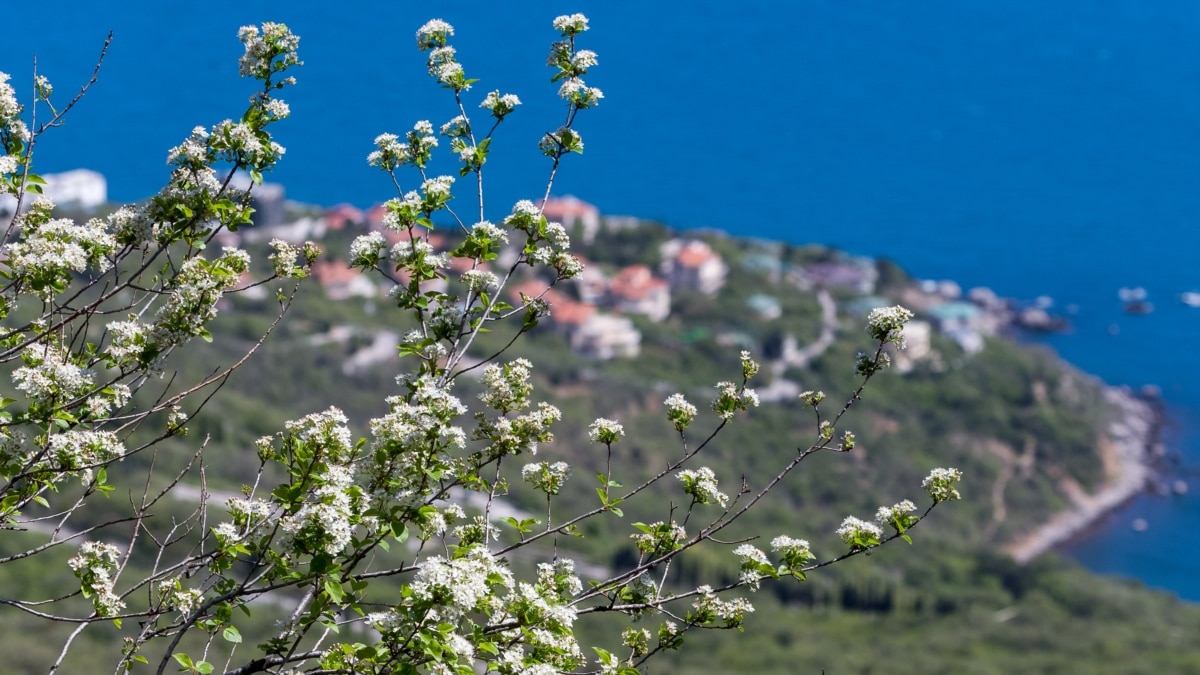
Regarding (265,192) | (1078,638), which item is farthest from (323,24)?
(1078,638)

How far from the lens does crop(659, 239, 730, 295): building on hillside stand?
64.8m

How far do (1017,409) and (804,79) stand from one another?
3641cm

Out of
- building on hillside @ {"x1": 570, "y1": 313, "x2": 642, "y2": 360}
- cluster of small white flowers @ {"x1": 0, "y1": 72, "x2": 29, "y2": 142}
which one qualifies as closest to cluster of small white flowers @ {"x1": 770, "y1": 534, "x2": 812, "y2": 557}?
cluster of small white flowers @ {"x1": 0, "y1": 72, "x2": 29, "y2": 142}

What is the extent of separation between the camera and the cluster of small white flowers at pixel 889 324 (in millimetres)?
3885

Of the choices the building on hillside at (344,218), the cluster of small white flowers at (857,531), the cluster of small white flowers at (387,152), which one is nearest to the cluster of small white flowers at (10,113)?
the cluster of small white flowers at (387,152)

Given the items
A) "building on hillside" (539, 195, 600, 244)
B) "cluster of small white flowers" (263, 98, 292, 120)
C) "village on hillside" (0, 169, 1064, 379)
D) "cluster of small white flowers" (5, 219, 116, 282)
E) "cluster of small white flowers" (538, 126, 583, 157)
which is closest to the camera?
"cluster of small white flowers" (5, 219, 116, 282)

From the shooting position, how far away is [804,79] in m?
86.3

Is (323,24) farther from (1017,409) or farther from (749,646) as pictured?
(749,646)

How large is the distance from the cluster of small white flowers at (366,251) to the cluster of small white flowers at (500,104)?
708 millimetres

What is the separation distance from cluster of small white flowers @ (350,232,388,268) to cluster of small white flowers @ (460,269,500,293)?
0.90ft

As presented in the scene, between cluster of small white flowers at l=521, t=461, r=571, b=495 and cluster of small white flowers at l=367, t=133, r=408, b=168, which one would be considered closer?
cluster of small white flowers at l=521, t=461, r=571, b=495

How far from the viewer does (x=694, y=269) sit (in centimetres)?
6462

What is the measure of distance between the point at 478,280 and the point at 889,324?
1.26 metres

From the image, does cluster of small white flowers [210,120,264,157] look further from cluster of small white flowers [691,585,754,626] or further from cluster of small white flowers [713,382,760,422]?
cluster of small white flowers [691,585,754,626]
